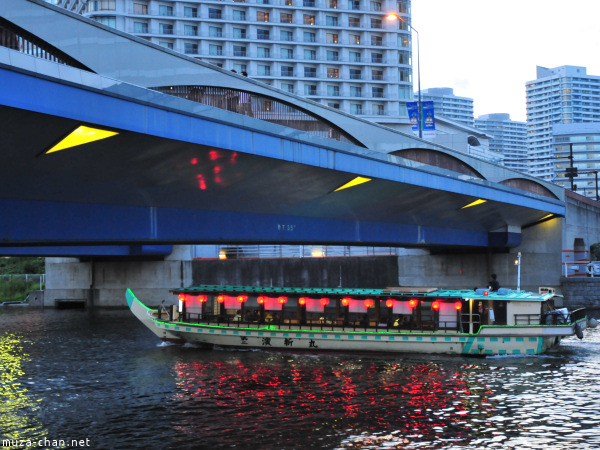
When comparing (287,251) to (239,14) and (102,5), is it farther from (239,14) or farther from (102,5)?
(102,5)

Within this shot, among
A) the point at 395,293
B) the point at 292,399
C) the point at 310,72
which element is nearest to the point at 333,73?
the point at 310,72

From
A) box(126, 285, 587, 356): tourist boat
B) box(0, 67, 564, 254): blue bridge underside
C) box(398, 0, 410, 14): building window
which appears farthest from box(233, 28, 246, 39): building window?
box(126, 285, 587, 356): tourist boat

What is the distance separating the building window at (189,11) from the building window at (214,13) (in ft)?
7.19

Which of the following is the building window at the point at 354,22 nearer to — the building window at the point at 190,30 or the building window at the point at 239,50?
the building window at the point at 239,50

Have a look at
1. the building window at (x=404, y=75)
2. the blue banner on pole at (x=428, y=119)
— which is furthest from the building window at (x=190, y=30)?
the blue banner on pole at (x=428, y=119)

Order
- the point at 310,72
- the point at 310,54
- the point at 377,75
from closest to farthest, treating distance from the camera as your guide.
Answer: the point at 310,72 < the point at 310,54 < the point at 377,75

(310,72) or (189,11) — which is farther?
(310,72)

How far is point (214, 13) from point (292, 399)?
94.1m

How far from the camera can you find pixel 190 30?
10862 cm

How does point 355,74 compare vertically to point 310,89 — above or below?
above

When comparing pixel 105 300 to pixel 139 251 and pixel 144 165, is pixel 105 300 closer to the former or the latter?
pixel 139 251

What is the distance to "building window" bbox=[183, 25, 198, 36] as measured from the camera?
355 ft

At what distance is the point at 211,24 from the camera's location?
10906 centimetres

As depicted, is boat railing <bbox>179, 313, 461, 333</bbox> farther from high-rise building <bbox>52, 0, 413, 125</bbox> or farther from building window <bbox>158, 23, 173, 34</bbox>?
building window <bbox>158, 23, 173, 34</bbox>
